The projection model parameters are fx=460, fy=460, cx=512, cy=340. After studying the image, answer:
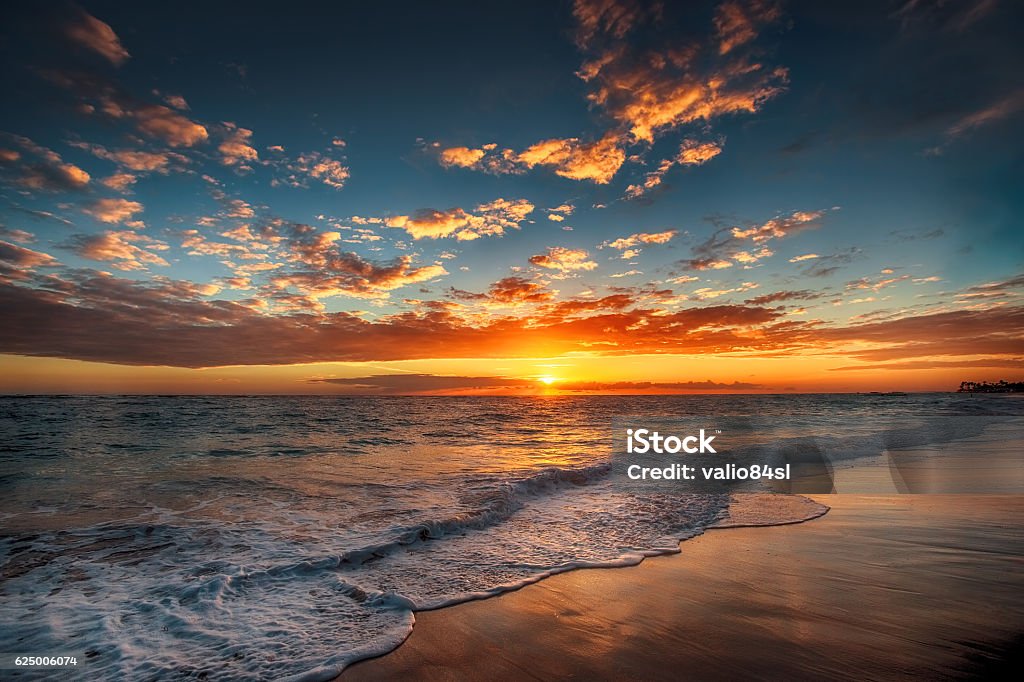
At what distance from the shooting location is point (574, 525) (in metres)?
9.19

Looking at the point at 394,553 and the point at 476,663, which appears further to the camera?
the point at 394,553

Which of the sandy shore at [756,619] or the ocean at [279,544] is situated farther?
the ocean at [279,544]

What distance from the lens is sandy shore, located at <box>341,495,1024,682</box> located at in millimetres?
3988

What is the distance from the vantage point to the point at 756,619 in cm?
479

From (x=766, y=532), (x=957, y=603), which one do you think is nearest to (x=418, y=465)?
(x=766, y=532)

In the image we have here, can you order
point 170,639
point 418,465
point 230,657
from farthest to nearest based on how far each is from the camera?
point 418,465 < point 170,639 < point 230,657

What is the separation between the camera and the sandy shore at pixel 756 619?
399cm

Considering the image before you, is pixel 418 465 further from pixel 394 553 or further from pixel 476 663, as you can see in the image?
pixel 476 663

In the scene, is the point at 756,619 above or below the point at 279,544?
above

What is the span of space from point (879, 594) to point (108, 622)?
28.8ft

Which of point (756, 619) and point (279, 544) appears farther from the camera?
point (279, 544)

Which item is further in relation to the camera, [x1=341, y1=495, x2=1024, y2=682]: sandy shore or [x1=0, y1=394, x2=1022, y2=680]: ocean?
[x1=0, y1=394, x2=1022, y2=680]: ocean

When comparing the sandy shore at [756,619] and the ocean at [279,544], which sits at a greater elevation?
the sandy shore at [756,619]

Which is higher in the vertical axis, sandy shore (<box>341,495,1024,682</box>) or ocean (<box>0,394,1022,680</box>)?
sandy shore (<box>341,495,1024,682</box>)
